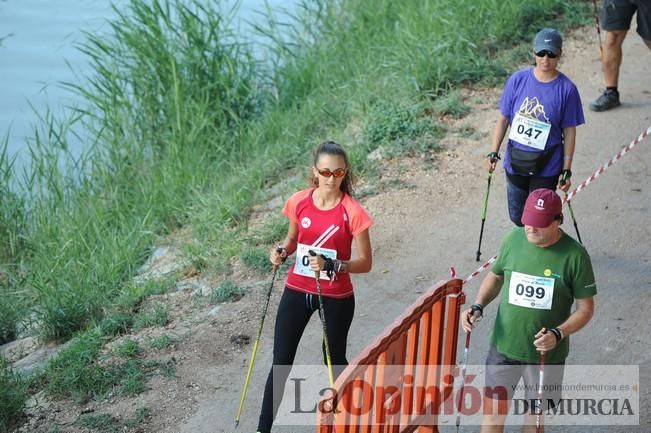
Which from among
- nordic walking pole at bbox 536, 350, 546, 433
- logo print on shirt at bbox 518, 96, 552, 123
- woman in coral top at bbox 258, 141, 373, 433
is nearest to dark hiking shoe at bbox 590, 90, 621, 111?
logo print on shirt at bbox 518, 96, 552, 123

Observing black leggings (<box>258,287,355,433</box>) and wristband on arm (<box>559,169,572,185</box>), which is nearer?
black leggings (<box>258,287,355,433</box>)

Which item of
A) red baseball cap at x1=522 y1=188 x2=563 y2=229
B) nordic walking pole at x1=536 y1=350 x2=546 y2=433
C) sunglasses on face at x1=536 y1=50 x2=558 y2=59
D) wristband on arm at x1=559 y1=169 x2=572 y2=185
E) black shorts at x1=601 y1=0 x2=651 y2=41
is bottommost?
nordic walking pole at x1=536 y1=350 x2=546 y2=433

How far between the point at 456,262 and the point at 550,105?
1769 mm

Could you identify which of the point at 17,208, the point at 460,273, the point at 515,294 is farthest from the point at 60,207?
the point at 515,294

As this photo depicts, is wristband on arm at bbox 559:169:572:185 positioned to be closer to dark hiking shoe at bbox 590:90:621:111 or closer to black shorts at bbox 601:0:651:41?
black shorts at bbox 601:0:651:41

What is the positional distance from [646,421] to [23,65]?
11.3m

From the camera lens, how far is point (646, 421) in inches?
224

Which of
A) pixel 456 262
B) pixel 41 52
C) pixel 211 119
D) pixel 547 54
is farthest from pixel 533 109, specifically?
pixel 41 52

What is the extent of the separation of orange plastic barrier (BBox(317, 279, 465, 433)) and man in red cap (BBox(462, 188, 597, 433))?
0.20 meters

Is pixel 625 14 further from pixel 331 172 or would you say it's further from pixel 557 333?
pixel 557 333

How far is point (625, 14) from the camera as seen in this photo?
9414mm

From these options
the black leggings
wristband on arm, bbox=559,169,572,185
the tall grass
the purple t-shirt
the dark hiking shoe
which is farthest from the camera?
the dark hiking shoe

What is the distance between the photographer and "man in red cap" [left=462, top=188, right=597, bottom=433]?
4789 millimetres

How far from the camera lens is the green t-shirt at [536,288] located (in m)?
4.80
